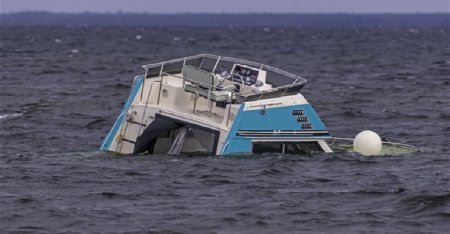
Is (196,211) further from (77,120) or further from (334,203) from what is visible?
(77,120)

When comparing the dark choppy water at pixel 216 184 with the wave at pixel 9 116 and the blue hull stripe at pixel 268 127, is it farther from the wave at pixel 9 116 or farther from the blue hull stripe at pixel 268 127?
the blue hull stripe at pixel 268 127

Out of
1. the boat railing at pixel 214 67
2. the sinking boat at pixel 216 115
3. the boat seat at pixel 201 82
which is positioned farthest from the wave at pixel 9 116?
the boat seat at pixel 201 82

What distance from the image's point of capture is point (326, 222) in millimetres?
16312

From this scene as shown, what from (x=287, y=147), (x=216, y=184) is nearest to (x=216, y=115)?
(x=287, y=147)

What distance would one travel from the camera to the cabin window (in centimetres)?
2203

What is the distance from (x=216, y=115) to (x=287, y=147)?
160 cm

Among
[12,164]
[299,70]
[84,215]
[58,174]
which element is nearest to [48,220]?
[84,215]

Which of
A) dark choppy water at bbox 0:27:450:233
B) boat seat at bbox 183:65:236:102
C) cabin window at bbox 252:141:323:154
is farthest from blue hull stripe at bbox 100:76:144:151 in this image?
cabin window at bbox 252:141:323:154

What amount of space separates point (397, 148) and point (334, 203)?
713 cm

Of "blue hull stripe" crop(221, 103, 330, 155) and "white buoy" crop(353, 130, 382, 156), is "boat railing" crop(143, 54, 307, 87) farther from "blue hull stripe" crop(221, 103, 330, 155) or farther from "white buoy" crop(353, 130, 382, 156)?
"white buoy" crop(353, 130, 382, 156)

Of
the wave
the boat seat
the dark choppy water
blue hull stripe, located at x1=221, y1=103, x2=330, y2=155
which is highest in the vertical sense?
the boat seat

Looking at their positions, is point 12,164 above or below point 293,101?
below

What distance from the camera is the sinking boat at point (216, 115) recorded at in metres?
21.5

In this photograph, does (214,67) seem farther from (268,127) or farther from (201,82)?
(268,127)
